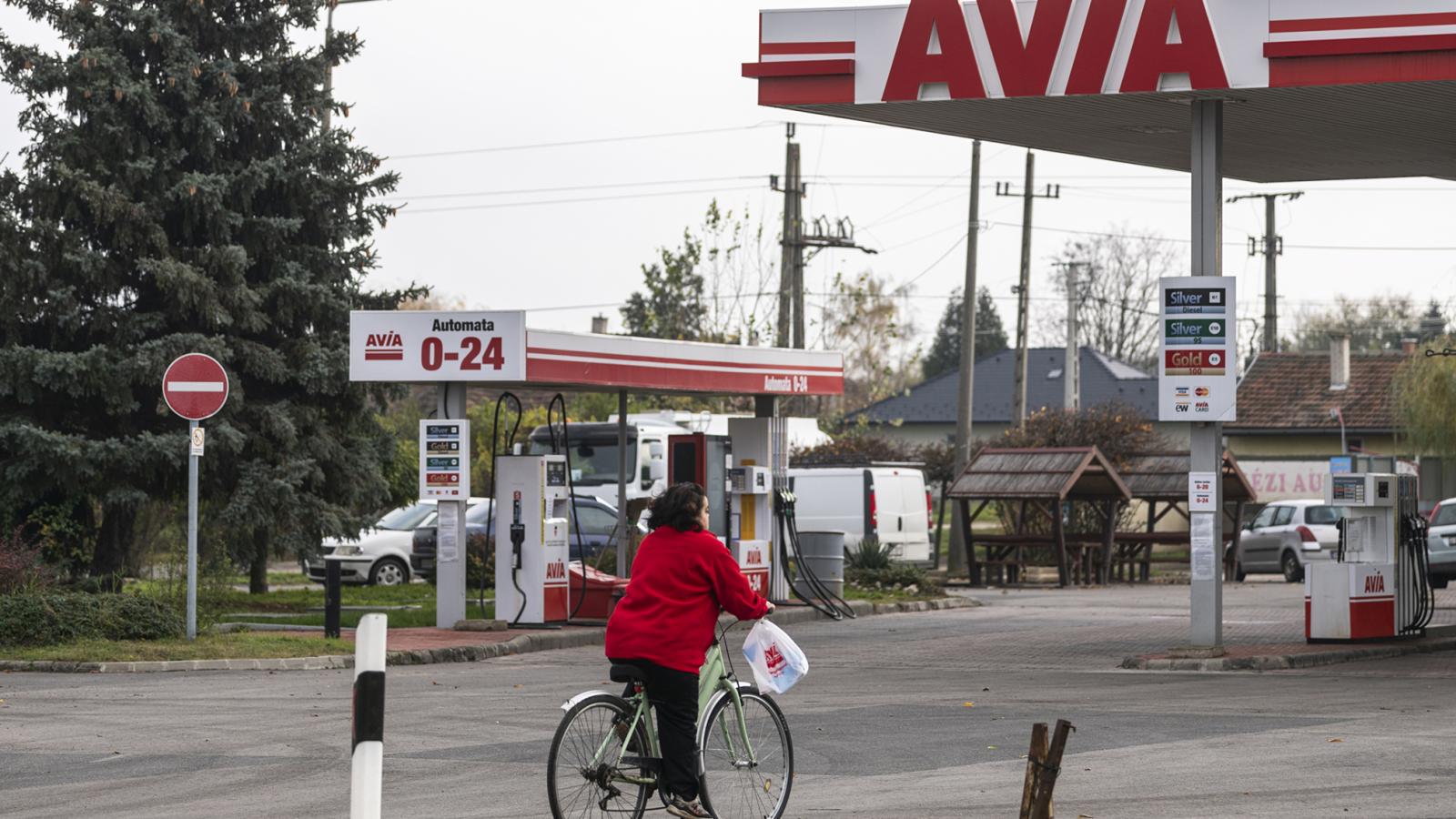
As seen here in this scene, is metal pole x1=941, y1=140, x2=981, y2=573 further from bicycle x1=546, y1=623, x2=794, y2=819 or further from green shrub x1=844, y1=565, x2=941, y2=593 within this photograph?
bicycle x1=546, y1=623, x2=794, y2=819

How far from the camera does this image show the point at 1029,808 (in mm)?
7543

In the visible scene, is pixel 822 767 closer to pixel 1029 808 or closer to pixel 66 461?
pixel 1029 808

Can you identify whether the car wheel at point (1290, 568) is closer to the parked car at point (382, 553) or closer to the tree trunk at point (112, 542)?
the parked car at point (382, 553)

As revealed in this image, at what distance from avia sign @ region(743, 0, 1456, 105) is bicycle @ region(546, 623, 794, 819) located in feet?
33.4

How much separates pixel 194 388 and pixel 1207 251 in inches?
386

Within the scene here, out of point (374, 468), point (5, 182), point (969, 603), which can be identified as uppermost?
point (5, 182)

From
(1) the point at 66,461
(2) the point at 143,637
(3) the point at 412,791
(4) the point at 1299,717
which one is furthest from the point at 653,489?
(3) the point at 412,791

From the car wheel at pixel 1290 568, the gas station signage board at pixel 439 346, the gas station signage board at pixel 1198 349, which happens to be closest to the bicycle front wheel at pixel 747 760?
the gas station signage board at pixel 1198 349

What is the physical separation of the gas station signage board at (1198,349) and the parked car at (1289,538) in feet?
62.3

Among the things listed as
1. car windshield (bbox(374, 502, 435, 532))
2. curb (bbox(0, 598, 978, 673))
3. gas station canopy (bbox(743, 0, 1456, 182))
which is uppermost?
gas station canopy (bbox(743, 0, 1456, 182))

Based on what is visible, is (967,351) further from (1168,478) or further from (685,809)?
(685,809)

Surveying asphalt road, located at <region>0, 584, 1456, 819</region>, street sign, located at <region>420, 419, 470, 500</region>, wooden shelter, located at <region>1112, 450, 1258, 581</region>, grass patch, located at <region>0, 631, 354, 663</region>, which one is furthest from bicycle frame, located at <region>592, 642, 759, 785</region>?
wooden shelter, located at <region>1112, 450, 1258, 581</region>

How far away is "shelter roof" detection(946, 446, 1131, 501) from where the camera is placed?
111 feet

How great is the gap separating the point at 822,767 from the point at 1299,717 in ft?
13.6
